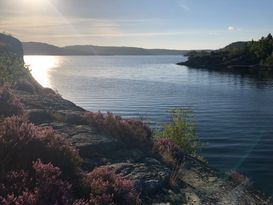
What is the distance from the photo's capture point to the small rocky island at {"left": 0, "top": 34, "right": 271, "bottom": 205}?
923 cm

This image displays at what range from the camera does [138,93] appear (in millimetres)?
96938

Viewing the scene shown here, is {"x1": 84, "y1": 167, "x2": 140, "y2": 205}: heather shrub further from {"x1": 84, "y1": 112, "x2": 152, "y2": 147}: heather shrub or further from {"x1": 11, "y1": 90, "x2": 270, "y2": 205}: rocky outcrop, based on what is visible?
{"x1": 84, "y1": 112, "x2": 152, "y2": 147}: heather shrub

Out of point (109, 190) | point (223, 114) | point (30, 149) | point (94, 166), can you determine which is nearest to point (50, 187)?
point (109, 190)

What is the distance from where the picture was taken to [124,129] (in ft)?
60.2

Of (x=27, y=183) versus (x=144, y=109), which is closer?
(x=27, y=183)

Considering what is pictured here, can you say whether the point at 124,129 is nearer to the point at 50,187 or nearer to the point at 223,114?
the point at 50,187

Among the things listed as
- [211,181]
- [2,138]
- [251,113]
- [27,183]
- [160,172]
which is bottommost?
[251,113]

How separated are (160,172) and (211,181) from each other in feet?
10.2

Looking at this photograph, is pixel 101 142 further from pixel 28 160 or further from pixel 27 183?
pixel 27 183

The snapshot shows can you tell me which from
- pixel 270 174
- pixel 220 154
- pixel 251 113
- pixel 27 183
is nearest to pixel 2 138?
pixel 27 183

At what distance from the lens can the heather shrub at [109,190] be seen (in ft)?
32.0

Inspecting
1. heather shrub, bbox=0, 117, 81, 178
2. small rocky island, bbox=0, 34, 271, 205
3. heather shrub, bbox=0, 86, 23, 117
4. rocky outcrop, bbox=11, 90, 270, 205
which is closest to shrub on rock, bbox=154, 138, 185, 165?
small rocky island, bbox=0, 34, 271, 205

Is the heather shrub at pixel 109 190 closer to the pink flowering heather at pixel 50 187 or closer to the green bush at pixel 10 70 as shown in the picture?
the pink flowering heather at pixel 50 187

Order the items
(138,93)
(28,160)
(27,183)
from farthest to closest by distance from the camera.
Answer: (138,93) → (28,160) → (27,183)
